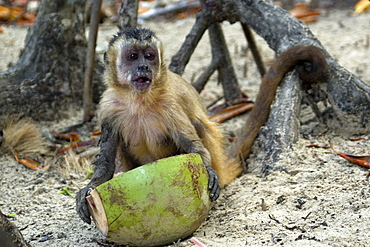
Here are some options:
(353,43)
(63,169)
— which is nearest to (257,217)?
(63,169)

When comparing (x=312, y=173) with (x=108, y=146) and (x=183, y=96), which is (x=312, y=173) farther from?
(x=108, y=146)

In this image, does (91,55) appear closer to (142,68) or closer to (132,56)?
(132,56)

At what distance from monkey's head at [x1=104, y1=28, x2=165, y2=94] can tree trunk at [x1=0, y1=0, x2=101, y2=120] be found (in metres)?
1.67


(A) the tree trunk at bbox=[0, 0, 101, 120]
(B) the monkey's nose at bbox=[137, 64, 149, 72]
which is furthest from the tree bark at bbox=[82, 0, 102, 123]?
(B) the monkey's nose at bbox=[137, 64, 149, 72]

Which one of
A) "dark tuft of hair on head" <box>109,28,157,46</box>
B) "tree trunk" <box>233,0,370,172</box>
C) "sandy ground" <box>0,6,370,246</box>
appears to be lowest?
"sandy ground" <box>0,6,370,246</box>

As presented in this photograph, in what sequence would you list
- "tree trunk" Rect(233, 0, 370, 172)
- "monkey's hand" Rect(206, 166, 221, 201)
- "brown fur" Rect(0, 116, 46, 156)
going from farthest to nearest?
"brown fur" Rect(0, 116, 46, 156) → "tree trunk" Rect(233, 0, 370, 172) → "monkey's hand" Rect(206, 166, 221, 201)

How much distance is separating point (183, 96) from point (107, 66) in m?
0.50

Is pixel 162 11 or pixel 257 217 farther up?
pixel 162 11

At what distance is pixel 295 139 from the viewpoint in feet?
11.9

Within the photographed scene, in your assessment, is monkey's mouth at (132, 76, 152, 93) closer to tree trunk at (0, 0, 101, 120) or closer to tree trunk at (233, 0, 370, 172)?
tree trunk at (233, 0, 370, 172)

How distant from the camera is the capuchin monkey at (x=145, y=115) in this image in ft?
10.6

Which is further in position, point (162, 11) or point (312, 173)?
point (162, 11)

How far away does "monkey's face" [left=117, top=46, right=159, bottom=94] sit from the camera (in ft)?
10.3

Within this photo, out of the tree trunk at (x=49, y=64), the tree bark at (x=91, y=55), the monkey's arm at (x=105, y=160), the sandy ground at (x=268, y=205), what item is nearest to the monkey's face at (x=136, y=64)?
the monkey's arm at (x=105, y=160)
